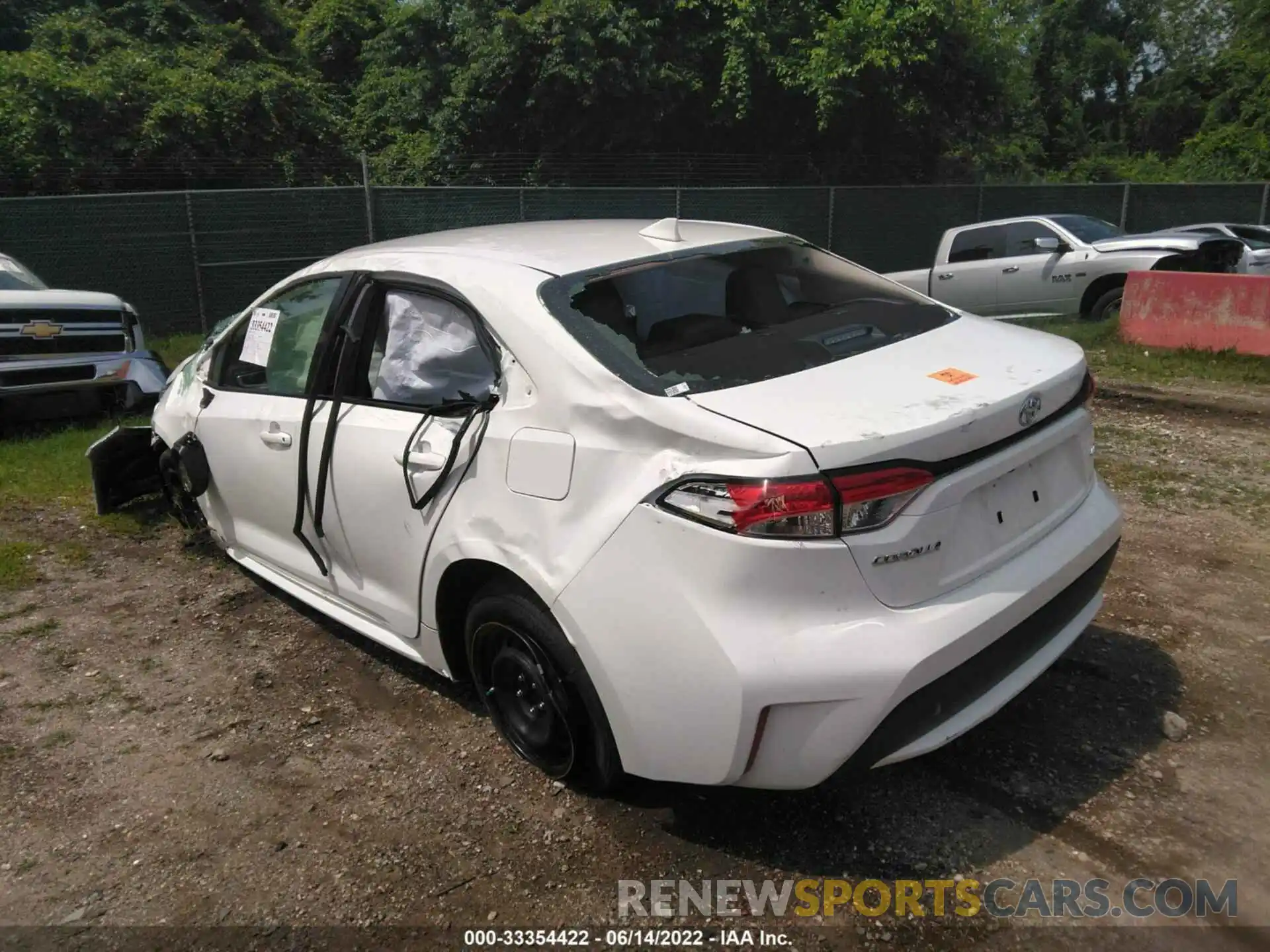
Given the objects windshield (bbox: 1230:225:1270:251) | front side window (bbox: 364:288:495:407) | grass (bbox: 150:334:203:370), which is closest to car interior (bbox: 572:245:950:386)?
front side window (bbox: 364:288:495:407)

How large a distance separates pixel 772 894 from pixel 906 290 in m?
2.13

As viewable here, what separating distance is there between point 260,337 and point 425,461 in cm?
154

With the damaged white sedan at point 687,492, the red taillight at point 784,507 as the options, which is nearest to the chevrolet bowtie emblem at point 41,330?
the damaged white sedan at point 687,492

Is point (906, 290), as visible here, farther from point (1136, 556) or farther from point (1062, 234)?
point (1062, 234)

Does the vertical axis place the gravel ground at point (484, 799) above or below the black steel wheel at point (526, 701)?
below

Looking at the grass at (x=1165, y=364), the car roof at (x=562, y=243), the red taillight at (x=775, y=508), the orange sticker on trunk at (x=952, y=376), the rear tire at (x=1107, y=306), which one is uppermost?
the car roof at (x=562, y=243)

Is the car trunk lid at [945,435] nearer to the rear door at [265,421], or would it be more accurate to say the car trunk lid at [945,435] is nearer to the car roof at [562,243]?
the car roof at [562,243]

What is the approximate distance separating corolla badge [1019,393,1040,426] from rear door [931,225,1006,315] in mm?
9891

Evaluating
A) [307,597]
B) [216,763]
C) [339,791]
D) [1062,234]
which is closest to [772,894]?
[339,791]

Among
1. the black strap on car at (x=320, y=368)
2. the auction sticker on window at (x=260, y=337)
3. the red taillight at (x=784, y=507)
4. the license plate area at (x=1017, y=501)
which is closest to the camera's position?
the red taillight at (x=784, y=507)

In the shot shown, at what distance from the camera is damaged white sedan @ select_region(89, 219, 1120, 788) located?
96.2 inches

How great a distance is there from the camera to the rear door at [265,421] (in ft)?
12.8

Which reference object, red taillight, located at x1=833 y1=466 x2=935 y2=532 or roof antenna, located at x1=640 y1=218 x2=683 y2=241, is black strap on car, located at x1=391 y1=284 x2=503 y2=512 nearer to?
roof antenna, located at x1=640 y1=218 x2=683 y2=241

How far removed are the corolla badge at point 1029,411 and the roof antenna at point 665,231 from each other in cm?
137
